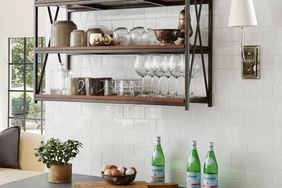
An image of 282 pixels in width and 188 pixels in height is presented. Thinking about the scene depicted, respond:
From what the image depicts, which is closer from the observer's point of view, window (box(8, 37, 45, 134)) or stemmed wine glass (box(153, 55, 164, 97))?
stemmed wine glass (box(153, 55, 164, 97))

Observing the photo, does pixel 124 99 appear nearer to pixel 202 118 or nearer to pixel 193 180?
pixel 202 118

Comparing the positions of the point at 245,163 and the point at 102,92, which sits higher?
the point at 102,92

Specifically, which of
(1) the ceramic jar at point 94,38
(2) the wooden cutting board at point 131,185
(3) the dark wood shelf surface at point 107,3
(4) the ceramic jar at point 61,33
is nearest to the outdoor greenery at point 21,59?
(3) the dark wood shelf surface at point 107,3

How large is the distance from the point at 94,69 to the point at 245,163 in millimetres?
1224

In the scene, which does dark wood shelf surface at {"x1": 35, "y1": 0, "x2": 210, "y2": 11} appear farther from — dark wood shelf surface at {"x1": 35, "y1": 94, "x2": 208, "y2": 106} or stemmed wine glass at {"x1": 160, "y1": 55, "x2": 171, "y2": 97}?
dark wood shelf surface at {"x1": 35, "y1": 94, "x2": 208, "y2": 106}

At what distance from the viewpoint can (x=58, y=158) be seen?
3.45 meters

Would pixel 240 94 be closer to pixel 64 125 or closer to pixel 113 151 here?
pixel 113 151

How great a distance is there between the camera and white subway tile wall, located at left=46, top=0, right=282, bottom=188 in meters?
3.07

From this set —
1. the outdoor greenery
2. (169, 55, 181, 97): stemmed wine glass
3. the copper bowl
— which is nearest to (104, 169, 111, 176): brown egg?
the copper bowl

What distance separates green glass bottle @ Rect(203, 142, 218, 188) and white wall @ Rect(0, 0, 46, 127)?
287 cm

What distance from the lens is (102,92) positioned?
333 cm

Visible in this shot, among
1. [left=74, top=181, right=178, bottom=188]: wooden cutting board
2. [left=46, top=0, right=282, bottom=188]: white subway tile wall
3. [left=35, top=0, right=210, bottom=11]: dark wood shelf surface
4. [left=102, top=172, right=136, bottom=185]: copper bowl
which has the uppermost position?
[left=35, top=0, right=210, bottom=11]: dark wood shelf surface

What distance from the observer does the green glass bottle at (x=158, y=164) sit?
325cm

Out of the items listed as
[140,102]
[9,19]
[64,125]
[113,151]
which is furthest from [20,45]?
[140,102]
